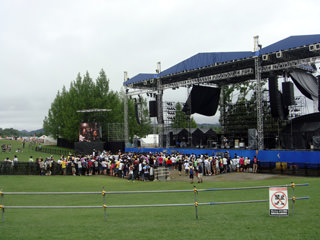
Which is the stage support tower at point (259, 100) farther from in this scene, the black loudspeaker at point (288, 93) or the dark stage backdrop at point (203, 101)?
the dark stage backdrop at point (203, 101)

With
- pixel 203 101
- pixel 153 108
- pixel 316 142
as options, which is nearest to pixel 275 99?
pixel 316 142

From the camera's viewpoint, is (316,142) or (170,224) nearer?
(170,224)

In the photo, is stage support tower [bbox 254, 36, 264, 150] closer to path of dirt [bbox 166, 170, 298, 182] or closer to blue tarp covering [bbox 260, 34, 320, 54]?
blue tarp covering [bbox 260, 34, 320, 54]

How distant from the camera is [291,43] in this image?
24344mm

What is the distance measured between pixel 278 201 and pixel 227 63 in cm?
2291

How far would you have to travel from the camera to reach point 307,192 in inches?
461

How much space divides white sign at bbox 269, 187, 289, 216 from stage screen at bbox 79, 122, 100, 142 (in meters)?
32.0

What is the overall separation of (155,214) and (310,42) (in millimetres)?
20094

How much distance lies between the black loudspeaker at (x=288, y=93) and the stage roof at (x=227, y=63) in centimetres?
185

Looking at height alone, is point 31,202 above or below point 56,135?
below

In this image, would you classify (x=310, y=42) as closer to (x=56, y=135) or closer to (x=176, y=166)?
(x=176, y=166)

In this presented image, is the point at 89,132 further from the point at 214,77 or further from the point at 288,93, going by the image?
the point at 288,93

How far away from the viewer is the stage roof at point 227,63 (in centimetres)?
2436

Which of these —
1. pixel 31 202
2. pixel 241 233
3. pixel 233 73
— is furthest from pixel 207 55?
pixel 241 233
